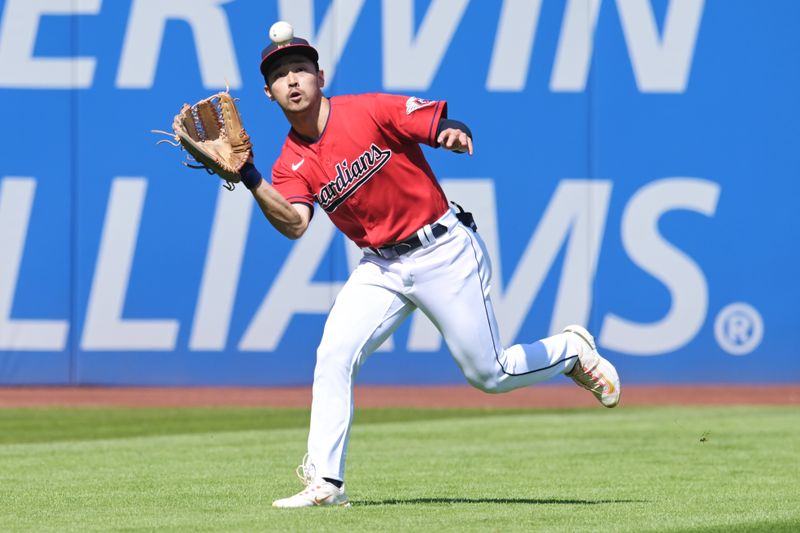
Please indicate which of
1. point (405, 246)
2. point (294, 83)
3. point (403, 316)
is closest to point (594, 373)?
point (403, 316)

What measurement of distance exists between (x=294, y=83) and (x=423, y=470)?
9.29 ft

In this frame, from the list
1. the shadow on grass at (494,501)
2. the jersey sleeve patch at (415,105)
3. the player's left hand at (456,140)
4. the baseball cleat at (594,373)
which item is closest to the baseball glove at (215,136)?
the jersey sleeve patch at (415,105)

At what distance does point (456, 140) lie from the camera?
5668 mm

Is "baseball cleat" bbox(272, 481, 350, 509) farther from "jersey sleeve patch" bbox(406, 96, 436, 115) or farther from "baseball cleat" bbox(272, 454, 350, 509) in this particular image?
"jersey sleeve patch" bbox(406, 96, 436, 115)

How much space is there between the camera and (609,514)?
6.00 metres

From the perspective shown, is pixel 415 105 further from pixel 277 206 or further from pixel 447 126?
pixel 277 206

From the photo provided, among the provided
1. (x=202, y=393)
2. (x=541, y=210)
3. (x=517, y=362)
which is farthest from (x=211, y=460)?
(x=541, y=210)

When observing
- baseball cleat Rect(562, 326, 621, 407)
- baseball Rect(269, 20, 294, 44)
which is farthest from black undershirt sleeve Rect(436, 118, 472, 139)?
baseball cleat Rect(562, 326, 621, 407)

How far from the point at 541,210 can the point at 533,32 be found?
1.85 metres

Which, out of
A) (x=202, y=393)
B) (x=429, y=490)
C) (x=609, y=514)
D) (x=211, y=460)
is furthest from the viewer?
(x=202, y=393)

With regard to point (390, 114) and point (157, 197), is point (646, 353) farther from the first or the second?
point (390, 114)

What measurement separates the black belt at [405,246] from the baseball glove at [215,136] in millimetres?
700

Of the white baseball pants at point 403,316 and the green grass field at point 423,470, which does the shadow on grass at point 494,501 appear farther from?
the white baseball pants at point 403,316

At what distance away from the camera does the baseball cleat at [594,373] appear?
6629 mm
